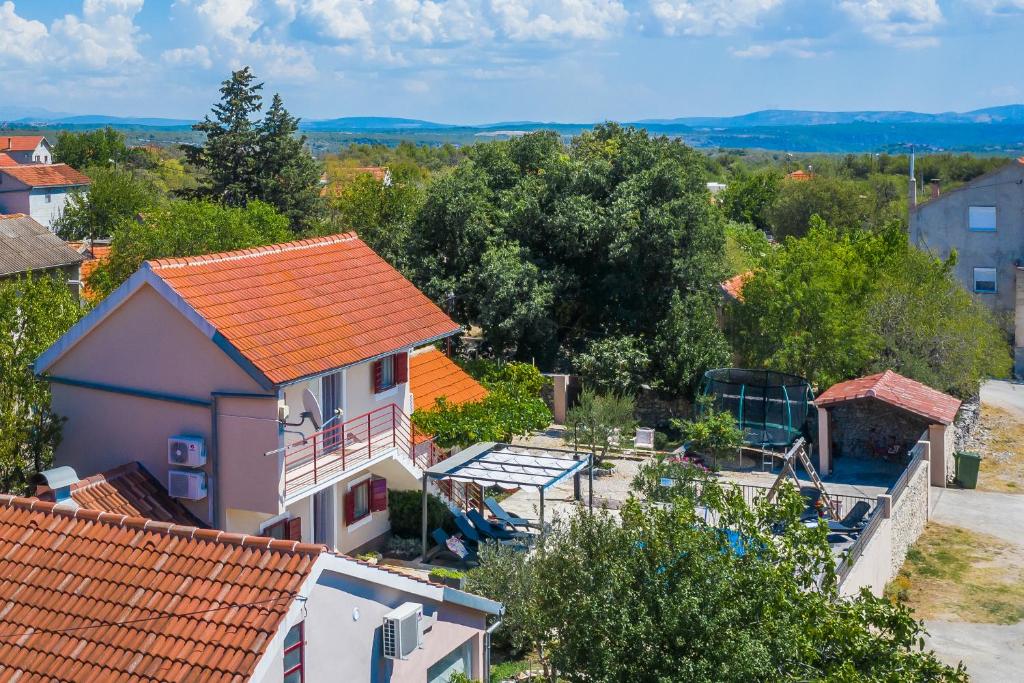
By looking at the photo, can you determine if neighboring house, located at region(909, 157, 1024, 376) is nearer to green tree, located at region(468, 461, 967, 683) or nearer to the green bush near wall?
the green bush near wall

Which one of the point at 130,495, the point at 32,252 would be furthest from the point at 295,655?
the point at 32,252

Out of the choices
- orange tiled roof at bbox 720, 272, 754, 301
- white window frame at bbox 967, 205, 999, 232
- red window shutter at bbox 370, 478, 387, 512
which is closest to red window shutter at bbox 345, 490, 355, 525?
red window shutter at bbox 370, 478, 387, 512

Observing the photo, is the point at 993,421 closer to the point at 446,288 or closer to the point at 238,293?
the point at 446,288

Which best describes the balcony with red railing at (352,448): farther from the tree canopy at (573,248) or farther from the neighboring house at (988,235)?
the neighboring house at (988,235)

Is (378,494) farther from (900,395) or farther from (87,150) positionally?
(87,150)

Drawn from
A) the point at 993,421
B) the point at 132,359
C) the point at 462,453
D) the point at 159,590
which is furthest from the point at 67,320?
the point at 993,421

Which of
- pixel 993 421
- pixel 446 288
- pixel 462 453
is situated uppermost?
pixel 446 288
